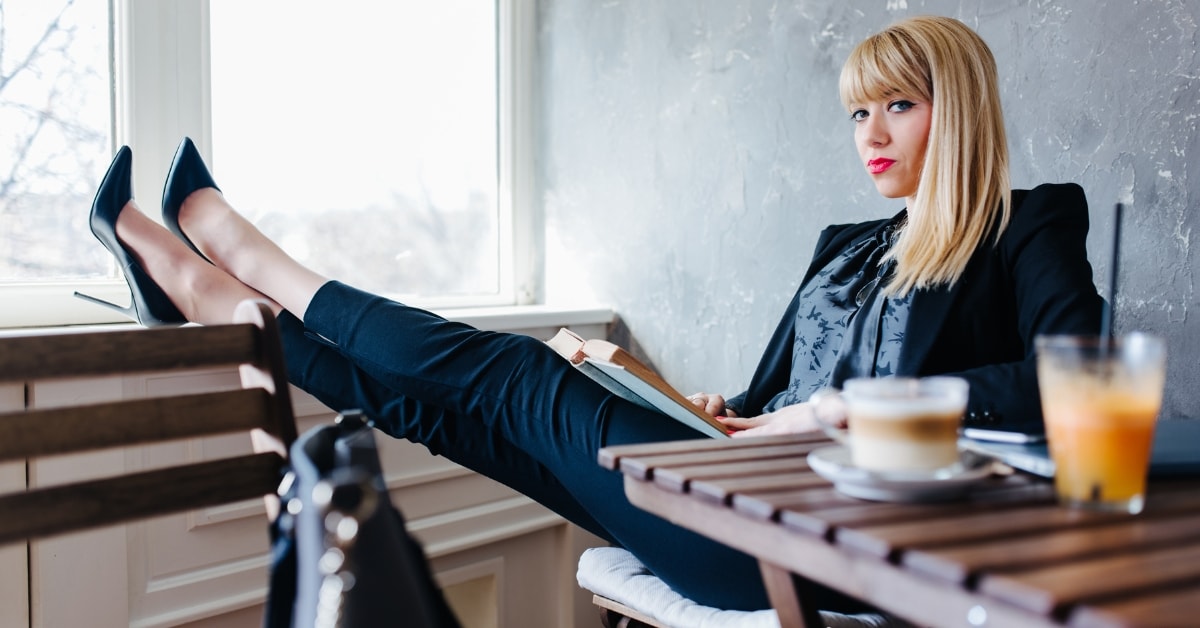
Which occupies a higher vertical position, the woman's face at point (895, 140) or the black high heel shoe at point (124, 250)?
the woman's face at point (895, 140)

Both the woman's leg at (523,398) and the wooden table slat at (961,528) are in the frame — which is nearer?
the wooden table slat at (961,528)

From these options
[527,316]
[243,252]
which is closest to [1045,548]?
[243,252]

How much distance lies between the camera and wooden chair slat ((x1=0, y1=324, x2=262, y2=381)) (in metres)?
0.81

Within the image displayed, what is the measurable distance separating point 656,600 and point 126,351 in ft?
2.14

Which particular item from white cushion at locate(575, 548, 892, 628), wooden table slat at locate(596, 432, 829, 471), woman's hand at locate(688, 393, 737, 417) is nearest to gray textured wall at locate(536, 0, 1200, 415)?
woman's hand at locate(688, 393, 737, 417)

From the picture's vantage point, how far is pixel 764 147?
2021 millimetres

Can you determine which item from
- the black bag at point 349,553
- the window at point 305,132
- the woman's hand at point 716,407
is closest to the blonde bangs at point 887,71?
the woman's hand at point 716,407

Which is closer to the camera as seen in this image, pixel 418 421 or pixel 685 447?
pixel 685 447

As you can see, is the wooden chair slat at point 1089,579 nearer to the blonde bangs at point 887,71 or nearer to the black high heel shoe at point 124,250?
the blonde bangs at point 887,71

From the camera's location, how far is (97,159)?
1758mm

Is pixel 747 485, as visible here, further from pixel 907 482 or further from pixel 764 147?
pixel 764 147

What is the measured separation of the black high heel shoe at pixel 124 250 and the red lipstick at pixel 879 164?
107cm

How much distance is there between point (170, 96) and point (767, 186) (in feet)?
3.78

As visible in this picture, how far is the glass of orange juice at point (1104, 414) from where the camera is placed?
636mm
